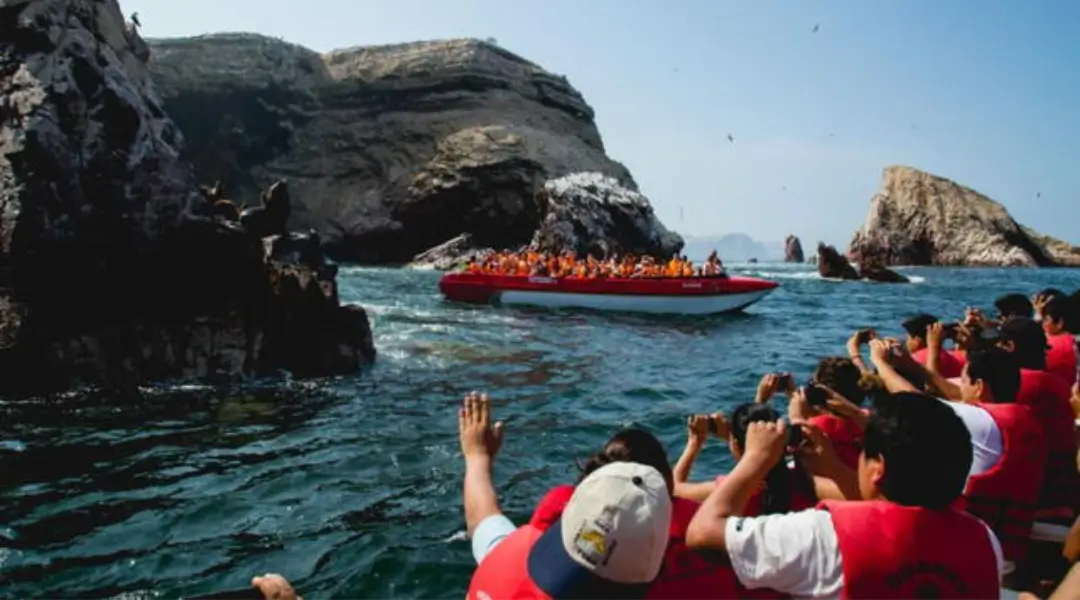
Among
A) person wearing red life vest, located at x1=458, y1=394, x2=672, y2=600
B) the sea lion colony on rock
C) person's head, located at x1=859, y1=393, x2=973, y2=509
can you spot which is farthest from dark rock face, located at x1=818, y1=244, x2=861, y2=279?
person wearing red life vest, located at x1=458, y1=394, x2=672, y2=600

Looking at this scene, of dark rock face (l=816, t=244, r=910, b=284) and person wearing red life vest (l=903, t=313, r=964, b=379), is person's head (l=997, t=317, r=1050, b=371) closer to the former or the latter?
person wearing red life vest (l=903, t=313, r=964, b=379)

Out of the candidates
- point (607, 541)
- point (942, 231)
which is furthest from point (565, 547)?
point (942, 231)

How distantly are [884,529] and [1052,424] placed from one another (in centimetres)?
339

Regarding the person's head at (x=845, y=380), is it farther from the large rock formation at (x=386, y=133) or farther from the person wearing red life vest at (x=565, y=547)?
the large rock formation at (x=386, y=133)

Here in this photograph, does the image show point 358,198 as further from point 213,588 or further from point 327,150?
point 213,588

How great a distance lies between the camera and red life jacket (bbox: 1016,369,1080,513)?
5.25 meters

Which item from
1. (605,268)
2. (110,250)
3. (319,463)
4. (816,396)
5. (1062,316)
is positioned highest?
(110,250)

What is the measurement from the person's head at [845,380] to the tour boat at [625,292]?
70.7ft

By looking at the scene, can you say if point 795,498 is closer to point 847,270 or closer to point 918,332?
point 918,332

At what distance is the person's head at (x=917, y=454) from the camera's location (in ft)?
9.14

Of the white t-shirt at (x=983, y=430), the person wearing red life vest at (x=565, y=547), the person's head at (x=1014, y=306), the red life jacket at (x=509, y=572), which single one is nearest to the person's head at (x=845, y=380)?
the white t-shirt at (x=983, y=430)

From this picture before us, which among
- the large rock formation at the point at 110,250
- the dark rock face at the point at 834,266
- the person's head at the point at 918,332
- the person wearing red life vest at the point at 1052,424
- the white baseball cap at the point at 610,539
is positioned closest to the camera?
the white baseball cap at the point at 610,539

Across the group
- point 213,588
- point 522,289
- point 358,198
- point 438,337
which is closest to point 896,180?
point 358,198

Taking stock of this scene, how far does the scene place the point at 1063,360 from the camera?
21.7 feet
